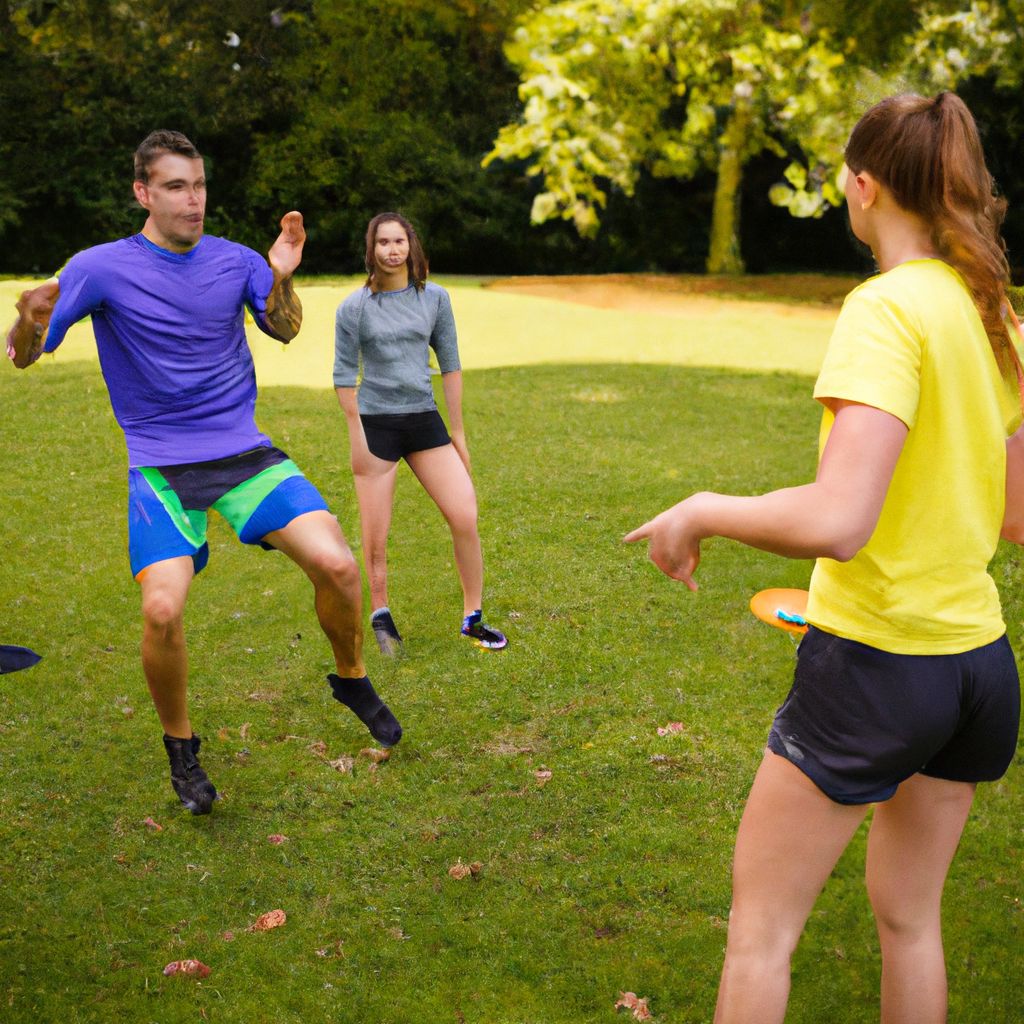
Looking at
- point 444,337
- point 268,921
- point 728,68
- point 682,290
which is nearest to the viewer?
point 268,921

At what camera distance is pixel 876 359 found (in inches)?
78.5

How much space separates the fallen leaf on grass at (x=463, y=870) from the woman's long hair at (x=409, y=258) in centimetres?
291

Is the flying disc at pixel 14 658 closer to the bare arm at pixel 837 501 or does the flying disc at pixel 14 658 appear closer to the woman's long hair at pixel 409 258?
the bare arm at pixel 837 501

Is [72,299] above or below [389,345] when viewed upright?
above

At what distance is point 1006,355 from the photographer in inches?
90.0

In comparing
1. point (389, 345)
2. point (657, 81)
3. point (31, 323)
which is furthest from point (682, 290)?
point (31, 323)

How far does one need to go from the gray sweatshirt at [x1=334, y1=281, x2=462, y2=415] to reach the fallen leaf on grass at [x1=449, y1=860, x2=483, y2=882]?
246cm

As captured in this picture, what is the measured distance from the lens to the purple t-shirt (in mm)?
4441

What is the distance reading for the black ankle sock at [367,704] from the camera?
4.78 meters

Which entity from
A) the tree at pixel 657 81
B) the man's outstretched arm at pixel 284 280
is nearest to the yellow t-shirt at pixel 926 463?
the man's outstretched arm at pixel 284 280

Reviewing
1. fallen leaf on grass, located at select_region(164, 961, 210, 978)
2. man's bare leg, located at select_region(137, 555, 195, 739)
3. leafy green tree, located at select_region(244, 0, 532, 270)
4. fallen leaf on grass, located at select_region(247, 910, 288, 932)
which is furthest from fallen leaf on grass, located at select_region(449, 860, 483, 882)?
leafy green tree, located at select_region(244, 0, 532, 270)

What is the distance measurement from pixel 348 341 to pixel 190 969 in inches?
127

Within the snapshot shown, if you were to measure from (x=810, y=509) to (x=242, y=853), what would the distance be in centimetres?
313

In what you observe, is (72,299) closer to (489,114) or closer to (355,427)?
(355,427)
